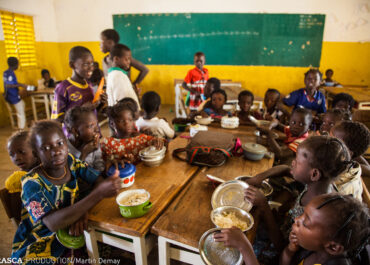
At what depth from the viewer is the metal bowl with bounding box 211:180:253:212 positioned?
1.27 m

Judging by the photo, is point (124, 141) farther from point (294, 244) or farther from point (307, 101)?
point (307, 101)

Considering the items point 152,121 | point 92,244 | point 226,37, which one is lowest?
point 92,244

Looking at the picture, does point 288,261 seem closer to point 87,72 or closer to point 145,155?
point 145,155

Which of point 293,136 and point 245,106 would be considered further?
point 245,106

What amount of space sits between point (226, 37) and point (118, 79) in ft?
15.9

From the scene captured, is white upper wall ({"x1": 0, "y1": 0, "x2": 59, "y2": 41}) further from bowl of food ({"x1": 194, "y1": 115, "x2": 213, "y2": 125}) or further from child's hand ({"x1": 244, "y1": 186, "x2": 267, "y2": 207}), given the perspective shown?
child's hand ({"x1": 244, "y1": 186, "x2": 267, "y2": 207})

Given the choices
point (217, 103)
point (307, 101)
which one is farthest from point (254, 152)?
point (307, 101)

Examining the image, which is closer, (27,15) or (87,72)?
(87,72)

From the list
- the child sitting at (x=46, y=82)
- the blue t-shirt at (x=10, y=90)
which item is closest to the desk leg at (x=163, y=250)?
the blue t-shirt at (x=10, y=90)

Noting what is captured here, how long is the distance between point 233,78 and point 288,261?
6.16 metres

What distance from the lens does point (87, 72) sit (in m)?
2.38

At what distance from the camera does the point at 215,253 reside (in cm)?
99

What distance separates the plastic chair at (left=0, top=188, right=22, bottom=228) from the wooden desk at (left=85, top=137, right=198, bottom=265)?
0.50 metres

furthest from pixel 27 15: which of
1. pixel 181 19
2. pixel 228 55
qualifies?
pixel 228 55
